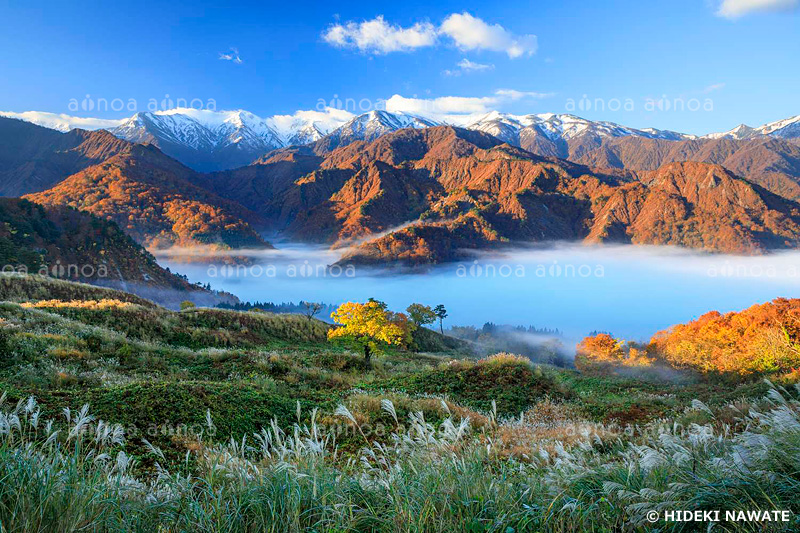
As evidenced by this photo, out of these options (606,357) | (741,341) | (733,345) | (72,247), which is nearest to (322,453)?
(741,341)

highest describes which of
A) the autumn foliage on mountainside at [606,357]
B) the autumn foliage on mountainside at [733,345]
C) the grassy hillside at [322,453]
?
the grassy hillside at [322,453]

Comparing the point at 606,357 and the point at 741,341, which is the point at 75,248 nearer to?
the point at 606,357

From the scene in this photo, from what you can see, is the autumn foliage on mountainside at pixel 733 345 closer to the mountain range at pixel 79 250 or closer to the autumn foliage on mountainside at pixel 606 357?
the autumn foliage on mountainside at pixel 606 357

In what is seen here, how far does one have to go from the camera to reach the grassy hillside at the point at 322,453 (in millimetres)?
2805

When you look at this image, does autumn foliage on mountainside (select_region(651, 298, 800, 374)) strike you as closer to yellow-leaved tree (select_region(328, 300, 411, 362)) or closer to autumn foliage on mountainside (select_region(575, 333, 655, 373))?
autumn foliage on mountainside (select_region(575, 333, 655, 373))

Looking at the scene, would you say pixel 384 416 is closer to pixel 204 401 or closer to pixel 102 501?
pixel 204 401

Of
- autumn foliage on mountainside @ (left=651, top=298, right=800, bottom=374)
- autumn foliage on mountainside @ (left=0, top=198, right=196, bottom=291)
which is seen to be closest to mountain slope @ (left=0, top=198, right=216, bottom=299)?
autumn foliage on mountainside @ (left=0, top=198, right=196, bottom=291)

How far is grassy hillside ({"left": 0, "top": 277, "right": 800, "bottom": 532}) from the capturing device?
9.20ft

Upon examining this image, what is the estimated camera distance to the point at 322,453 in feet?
12.2

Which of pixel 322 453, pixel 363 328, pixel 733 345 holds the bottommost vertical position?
pixel 733 345

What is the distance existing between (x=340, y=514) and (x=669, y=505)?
2334 millimetres

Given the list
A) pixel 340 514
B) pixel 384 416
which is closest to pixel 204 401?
pixel 384 416

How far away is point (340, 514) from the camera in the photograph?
110 inches

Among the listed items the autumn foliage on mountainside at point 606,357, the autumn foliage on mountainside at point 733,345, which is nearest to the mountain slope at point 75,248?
the autumn foliage on mountainside at point 606,357
